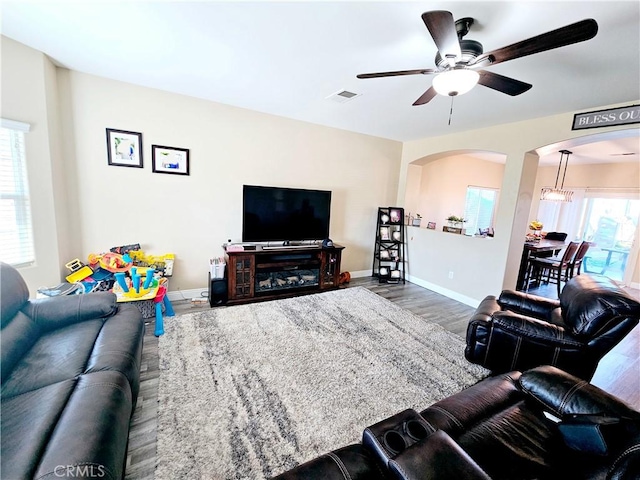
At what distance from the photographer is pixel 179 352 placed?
7.82ft

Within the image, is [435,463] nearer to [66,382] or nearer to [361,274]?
[66,382]

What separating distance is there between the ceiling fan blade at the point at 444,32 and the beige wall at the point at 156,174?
276 cm

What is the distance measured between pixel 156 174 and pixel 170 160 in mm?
240

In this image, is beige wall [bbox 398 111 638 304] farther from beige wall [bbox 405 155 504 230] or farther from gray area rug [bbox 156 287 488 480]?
gray area rug [bbox 156 287 488 480]

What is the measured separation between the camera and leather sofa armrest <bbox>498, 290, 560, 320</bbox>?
244 cm

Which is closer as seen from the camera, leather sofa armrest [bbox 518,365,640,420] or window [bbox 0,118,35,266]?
leather sofa armrest [bbox 518,365,640,420]

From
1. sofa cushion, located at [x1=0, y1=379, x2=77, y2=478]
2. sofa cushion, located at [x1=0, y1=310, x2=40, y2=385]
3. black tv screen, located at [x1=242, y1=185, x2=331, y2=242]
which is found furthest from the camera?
black tv screen, located at [x1=242, y1=185, x2=331, y2=242]

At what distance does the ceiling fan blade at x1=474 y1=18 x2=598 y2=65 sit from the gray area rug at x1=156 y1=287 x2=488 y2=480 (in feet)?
7.53

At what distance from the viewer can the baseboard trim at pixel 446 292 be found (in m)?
4.08

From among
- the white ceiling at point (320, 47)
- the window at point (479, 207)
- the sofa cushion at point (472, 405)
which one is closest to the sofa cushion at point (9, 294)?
the white ceiling at point (320, 47)

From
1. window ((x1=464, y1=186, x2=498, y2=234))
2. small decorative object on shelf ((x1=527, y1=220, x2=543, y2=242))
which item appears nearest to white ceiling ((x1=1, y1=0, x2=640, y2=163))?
small decorative object on shelf ((x1=527, y1=220, x2=543, y2=242))

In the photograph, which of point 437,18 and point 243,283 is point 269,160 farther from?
point 437,18

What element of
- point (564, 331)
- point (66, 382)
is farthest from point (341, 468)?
point (564, 331)

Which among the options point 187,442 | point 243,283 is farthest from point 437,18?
point 243,283
